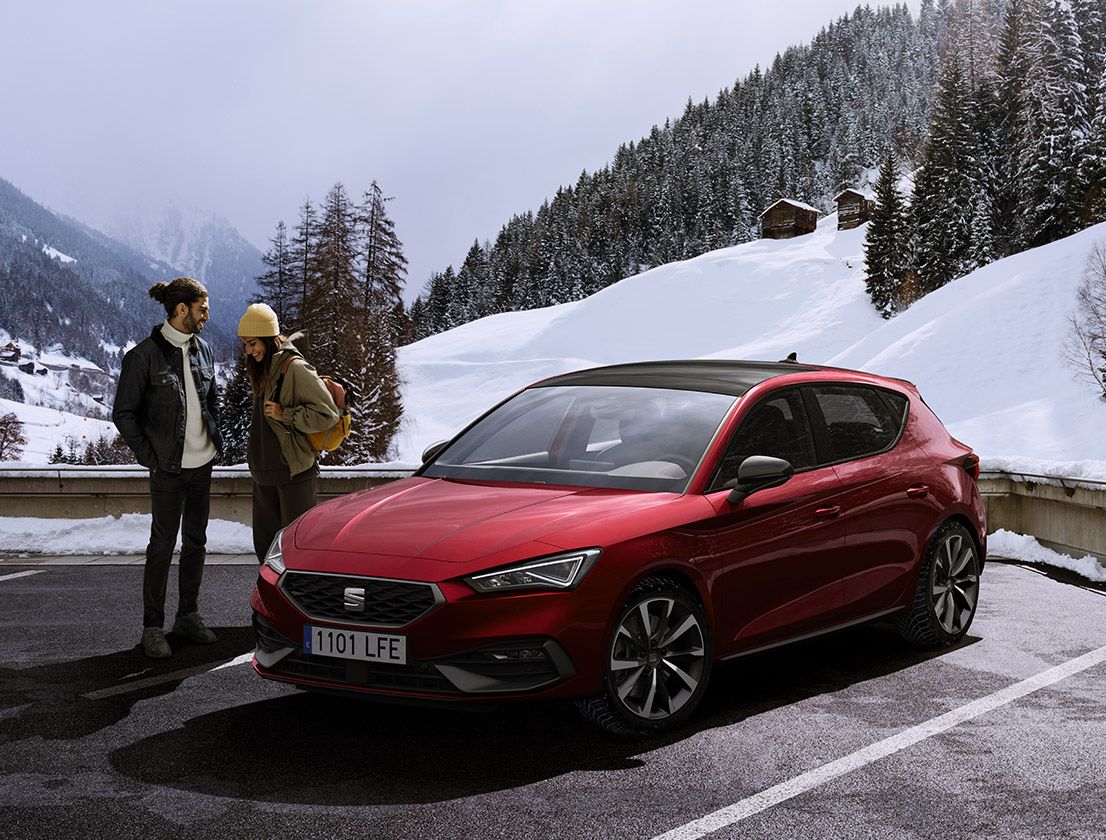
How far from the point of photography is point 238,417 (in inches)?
2496

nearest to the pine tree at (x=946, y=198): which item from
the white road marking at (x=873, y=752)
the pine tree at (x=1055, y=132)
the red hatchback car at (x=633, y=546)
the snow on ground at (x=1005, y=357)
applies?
the pine tree at (x=1055, y=132)

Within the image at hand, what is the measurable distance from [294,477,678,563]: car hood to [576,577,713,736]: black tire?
1.39 feet

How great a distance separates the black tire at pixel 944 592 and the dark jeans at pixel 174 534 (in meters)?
4.23

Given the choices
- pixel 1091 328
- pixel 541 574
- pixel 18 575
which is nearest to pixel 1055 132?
pixel 1091 328

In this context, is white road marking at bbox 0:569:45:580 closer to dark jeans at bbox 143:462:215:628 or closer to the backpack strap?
dark jeans at bbox 143:462:215:628

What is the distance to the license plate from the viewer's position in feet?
14.5

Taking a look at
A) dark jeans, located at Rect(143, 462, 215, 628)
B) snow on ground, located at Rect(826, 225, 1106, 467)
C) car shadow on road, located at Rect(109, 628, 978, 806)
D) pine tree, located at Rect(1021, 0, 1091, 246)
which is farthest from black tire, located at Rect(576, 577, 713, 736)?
pine tree, located at Rect(1021, 0, 1091, 246)

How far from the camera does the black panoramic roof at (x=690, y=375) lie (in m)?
5.89

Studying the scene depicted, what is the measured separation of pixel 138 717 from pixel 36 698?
694mm

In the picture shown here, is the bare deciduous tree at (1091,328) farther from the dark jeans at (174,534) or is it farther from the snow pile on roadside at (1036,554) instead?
the dark jeans at (174,534)

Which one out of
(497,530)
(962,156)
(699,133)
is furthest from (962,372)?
(699,133)

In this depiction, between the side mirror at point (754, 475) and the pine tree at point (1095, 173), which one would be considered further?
the pine tree at point (1095, 173)

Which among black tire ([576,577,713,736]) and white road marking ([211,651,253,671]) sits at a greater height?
black tire ([576,577,713,736])

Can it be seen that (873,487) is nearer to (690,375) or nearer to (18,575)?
(690,375)
